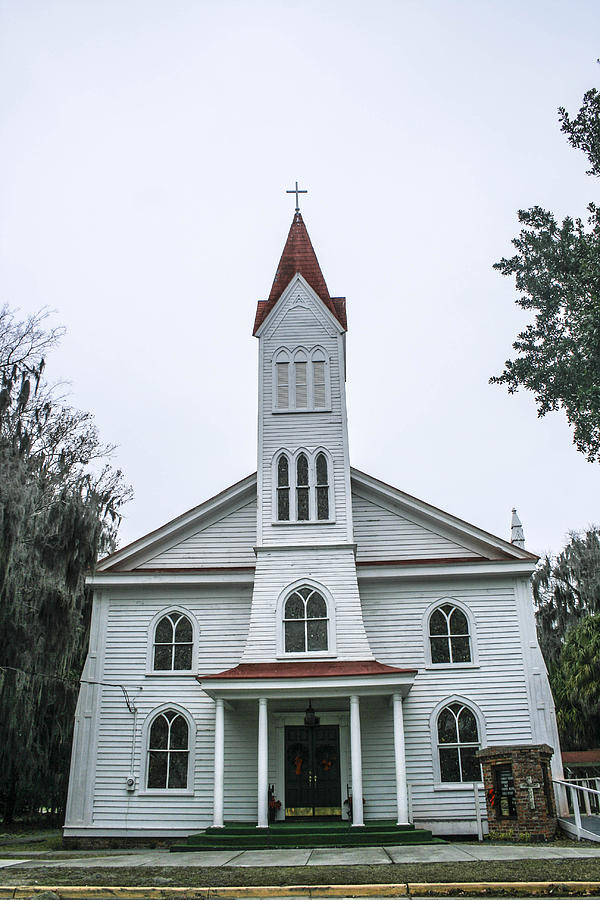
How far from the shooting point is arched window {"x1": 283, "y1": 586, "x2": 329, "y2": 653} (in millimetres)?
17922

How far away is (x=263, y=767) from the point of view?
16141mm

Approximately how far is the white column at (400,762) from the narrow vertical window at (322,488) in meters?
4.90

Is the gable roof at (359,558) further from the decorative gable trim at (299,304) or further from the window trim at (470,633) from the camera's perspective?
the decorative gable trim at (299,304)

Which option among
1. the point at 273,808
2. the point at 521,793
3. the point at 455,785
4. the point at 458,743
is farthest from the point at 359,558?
the point at 521,793

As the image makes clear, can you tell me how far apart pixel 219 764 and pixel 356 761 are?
2880 mm

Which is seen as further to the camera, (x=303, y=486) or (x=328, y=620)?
(x=303, y=486)

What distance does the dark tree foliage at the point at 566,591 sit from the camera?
33719 millimetres

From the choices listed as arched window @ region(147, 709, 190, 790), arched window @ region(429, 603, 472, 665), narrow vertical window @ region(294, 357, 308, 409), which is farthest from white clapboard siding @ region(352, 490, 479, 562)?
arched window @ region(147, 709, 190, 790)

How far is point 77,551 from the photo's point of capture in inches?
747

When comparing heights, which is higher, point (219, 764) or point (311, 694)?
point (311, 694)

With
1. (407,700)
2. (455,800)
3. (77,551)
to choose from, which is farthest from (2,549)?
(455,800)

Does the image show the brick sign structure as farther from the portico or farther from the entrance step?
the portico

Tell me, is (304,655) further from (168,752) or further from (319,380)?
(319,380)

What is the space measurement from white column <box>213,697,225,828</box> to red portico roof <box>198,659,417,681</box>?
0.77 meters
